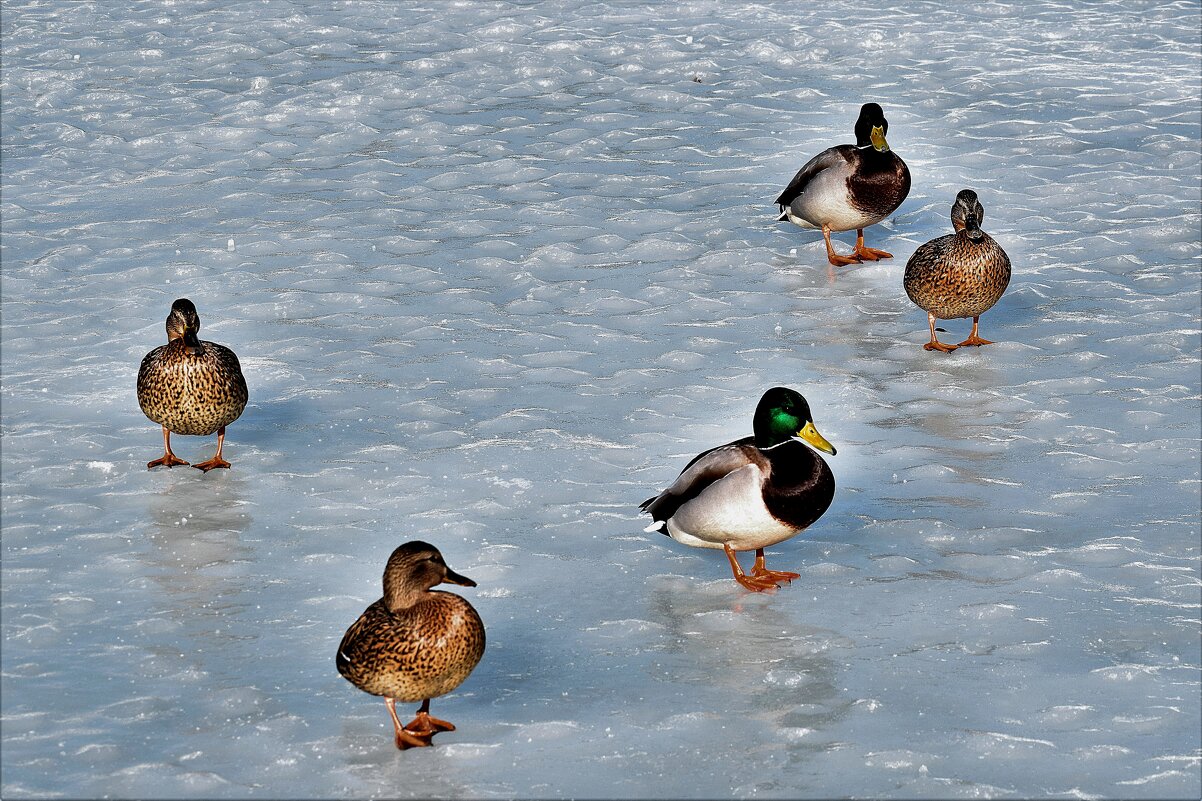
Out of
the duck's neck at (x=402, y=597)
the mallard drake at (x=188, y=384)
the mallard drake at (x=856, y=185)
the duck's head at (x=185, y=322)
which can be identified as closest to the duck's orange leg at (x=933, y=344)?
the mallard drake at (x=856, y=185)

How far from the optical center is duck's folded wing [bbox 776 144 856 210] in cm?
1071

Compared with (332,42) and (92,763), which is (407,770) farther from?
(332,42)

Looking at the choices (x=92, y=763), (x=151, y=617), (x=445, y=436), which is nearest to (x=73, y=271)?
(x=445, y=436)

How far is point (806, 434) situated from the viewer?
6406 millimetres

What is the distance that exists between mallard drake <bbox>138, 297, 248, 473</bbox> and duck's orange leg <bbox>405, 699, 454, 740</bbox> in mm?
2756

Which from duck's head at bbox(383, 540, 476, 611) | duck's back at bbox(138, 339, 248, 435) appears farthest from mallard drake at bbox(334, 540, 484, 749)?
duck's back at bbox(138, 339, 248, 435)

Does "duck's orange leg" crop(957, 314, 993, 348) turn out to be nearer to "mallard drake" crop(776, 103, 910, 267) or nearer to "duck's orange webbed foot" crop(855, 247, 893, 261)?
"mallard drake" crop(776, 103, 910, 267)

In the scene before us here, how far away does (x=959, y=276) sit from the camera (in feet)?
29.6

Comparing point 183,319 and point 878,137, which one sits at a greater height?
point 878,137

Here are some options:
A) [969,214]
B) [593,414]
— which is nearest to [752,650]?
[593,414]

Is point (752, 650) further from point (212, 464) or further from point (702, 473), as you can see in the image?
point (212, 464)

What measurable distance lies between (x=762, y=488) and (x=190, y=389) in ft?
10.1

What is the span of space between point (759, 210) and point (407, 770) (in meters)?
7.56

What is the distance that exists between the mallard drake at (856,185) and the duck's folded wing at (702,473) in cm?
442
